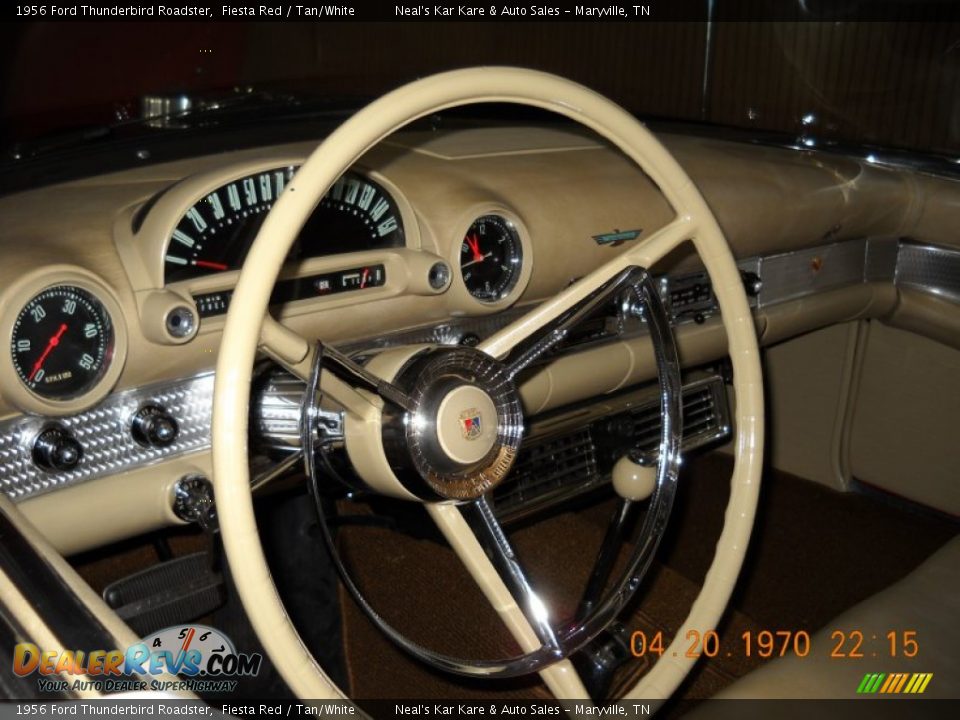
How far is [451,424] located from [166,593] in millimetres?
563

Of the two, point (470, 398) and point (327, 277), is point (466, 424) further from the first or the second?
point (327, 277)

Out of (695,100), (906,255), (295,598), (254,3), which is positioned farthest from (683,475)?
(254,3)

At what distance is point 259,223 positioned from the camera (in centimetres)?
145

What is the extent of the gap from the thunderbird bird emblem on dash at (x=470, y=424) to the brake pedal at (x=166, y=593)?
49cm

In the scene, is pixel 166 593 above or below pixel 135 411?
below

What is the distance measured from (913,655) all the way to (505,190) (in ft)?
3.29

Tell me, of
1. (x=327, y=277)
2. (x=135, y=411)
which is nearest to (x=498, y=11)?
(x=327, y=277)

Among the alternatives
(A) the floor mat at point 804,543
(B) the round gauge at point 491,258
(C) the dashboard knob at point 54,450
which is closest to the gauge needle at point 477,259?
(B) the round gauge at point 491,258

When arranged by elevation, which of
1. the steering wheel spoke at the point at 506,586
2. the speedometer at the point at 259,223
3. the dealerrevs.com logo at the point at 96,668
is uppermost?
the speedometer at the point at 259,223

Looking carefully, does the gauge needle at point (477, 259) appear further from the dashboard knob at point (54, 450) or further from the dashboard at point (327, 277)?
the dashboard knob at point (54, 450)

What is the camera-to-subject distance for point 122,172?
1.68 metres

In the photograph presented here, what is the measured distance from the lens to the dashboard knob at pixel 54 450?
131 centimetres

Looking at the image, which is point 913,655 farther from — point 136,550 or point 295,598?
point 136,550

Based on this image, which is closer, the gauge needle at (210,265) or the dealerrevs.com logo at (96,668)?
the dealerrevs.com logo at (96,668)
